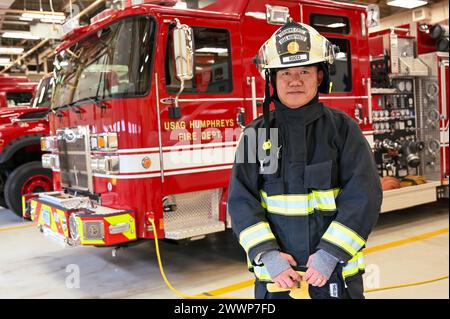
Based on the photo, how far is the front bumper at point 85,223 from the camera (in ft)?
13.4

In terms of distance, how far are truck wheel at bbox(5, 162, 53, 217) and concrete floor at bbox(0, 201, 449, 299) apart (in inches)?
38.0

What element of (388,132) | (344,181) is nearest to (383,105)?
(388,132)

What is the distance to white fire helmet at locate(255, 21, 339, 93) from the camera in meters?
1.97

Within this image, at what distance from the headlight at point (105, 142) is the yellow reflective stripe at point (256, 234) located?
8.43 ft

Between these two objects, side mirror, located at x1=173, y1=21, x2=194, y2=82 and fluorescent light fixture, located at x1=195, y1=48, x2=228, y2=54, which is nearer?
side mirror, located at x1=173, y1=21, x2=194, y2=82

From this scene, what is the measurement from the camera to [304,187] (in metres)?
1.93

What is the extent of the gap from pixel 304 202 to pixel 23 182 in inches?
268

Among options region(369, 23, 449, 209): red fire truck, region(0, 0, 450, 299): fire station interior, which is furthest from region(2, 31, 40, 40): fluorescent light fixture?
region(369, 23, 449, 209): red fire truck

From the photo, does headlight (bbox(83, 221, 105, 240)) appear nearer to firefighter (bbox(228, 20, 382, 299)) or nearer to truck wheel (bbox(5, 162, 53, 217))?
firefighter (bbox(228, 20, 382, 299))

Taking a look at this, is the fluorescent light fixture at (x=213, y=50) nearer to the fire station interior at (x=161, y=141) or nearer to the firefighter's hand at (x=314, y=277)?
the fire station interior at (x=161, y=141)

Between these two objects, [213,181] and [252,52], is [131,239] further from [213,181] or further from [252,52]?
[252,52]

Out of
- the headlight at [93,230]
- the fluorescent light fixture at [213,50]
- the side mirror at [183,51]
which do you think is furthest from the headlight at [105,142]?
the fluorescent light fixture at [213,50]

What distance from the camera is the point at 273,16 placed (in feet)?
15.9

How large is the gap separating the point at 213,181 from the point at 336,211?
2730mm
